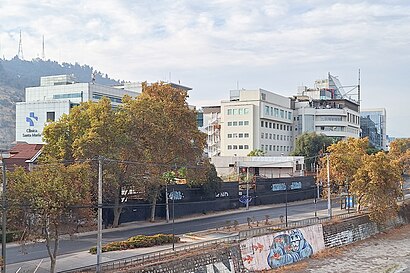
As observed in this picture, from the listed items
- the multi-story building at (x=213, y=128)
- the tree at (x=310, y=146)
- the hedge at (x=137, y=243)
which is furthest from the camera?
the multi-story building at (x=213, y=128)

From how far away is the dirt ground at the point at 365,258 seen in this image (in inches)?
1609

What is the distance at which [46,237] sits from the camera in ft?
85.9

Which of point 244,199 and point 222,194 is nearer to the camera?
point 222,194

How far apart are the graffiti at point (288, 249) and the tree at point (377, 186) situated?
42.6 ft

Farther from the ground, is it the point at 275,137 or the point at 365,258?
the point at 275,137

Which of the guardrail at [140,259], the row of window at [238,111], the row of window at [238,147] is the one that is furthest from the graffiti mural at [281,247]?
the row of window at [238,111]

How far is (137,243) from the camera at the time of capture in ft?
123

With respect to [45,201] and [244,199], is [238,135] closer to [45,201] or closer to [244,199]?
[244,199]

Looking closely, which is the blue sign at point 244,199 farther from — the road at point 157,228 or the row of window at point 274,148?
the row of window at point 274,148

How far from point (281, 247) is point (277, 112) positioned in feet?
260

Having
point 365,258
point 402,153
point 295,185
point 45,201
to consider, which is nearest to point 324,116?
point 402,153

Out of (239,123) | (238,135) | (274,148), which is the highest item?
(239,123)

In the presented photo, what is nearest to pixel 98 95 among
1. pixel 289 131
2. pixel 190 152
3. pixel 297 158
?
pixel 289 131

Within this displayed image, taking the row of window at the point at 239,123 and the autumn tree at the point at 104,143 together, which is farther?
the row of window at the point at 239,123
